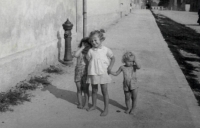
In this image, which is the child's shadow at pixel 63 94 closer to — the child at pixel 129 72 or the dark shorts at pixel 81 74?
the dark shorts at pixel 81 74

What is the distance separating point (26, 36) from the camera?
6.07 m

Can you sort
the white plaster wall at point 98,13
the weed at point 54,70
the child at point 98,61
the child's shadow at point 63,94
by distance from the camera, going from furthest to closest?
1. the white plaster wall at point 98,13
2. the weed at point 54,70
3. the child's shadow at point 63,94
4. the child at point 98,61

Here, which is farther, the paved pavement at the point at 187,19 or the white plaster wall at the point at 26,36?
the paved pavement at the point at 187,19

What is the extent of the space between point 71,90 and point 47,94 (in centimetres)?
51

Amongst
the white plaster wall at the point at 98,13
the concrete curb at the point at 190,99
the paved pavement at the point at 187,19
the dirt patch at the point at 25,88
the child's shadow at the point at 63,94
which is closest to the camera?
the concrete curb at the point at 190,99

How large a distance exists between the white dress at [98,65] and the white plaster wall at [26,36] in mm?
1826

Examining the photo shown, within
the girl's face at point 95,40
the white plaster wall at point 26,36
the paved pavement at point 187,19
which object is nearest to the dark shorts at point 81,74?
the girl's face at point 95,40

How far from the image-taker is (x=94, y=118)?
4.11 m

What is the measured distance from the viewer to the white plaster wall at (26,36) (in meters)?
5.17

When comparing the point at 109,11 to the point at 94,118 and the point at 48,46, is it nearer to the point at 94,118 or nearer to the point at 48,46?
the point at 48,46

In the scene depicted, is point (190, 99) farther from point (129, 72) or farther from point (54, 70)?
point (54, 70)

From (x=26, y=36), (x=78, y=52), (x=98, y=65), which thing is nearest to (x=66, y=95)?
(x=78, y=52)

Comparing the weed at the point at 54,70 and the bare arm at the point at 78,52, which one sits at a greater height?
the bare arm at the point at 78,52

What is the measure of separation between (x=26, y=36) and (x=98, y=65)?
2604mm
